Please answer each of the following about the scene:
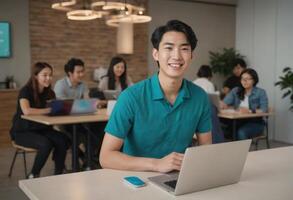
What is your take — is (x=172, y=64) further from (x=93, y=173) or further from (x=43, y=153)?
(x=43, y=153)

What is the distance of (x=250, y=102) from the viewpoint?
4.87 meters

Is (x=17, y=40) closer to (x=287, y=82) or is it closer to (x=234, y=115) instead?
(x=234, y=115)

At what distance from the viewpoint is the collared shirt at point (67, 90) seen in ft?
14.8

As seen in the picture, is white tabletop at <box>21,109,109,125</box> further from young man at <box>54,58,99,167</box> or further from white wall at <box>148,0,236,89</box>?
white wall at <box>148,0,236,89</box>

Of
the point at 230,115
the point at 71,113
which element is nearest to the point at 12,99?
the point at 71,113

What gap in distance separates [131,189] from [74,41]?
5.46 meters

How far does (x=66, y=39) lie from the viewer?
648cm

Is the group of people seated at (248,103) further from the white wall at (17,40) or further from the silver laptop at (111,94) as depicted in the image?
the white wall at (17,40)

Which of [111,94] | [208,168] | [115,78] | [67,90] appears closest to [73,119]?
[67,90]

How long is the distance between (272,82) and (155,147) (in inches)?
220

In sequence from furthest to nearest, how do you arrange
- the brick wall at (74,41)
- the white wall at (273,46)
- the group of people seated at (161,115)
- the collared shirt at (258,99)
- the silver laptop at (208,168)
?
the white wall at (273,46)
the brick wall at (74,41)
the collared shirt at (258,99)
the group of people seated at (161,115)
the silver laptop at (208,168)

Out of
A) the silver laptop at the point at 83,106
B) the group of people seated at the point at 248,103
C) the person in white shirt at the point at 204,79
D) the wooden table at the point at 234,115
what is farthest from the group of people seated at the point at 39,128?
the person in white shirt at the point at 204,79

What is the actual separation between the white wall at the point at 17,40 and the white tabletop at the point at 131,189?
16.2 feet

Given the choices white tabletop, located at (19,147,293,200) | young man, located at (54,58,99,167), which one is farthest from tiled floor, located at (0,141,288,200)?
white tabletop, located at (19,147,293,200)
